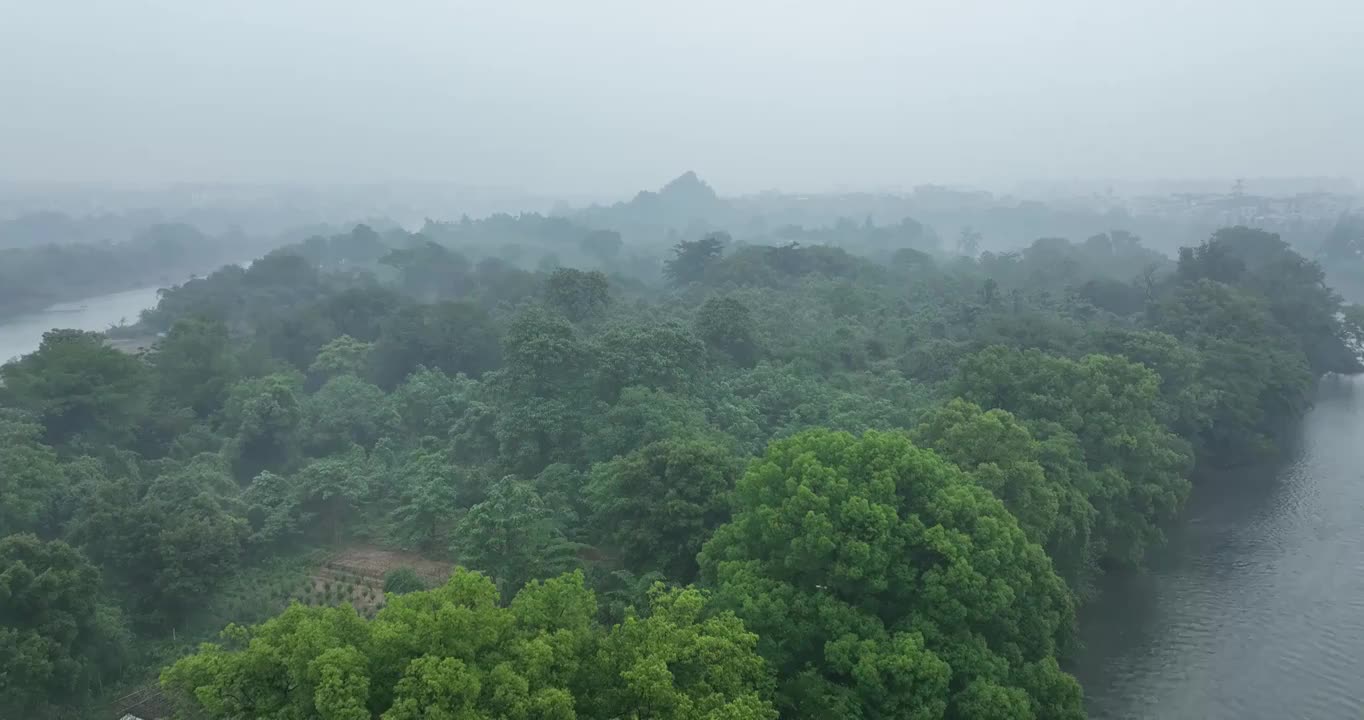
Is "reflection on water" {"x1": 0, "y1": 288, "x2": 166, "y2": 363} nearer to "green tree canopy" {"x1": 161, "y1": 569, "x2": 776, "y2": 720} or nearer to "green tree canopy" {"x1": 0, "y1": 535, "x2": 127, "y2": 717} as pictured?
"green tree canopy" {"x1": 0, "y1": 535, "x2": 127, "y2": 717}

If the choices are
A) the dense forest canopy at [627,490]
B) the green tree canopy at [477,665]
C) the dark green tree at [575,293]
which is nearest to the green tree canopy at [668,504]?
the dense forest canopy at [627,490]

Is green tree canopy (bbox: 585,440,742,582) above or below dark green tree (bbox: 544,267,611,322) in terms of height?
below

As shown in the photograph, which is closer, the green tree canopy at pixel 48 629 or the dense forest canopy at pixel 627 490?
the dense forest canopy at pixel 627 490

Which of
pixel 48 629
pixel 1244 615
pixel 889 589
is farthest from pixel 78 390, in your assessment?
pixel 1244 615

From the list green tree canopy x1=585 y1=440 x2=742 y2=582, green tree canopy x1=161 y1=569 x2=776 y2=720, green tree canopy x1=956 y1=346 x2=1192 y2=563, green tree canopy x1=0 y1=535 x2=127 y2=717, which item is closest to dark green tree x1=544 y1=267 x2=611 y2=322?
green tree canopy x1=585 y1=440 x2=742 y2=582

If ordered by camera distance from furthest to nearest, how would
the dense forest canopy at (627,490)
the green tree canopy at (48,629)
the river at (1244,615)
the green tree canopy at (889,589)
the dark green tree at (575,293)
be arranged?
the dark green tree at (575,293) → the river at (1244,615) → the green tree canopy at (48,629) → the green tree canopy at (889,589) → the dense forest canopy at (627,490)

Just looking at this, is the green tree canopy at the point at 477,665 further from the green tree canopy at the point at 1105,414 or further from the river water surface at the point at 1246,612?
the green tree canopy at the point at 1105,414
